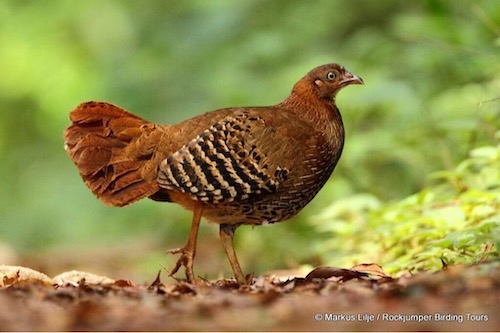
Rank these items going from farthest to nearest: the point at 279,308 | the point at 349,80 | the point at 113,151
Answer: the point at 349,80, the point at 113,151, the point at 279,308

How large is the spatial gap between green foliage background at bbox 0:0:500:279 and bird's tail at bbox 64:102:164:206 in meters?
1.72

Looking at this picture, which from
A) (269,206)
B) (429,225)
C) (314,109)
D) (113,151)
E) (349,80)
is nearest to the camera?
(269,206)

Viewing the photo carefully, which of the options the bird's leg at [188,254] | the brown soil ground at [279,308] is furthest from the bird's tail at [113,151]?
the brown soil ground at [279,308]

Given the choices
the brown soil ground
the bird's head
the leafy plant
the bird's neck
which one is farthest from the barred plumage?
the brown soil ground

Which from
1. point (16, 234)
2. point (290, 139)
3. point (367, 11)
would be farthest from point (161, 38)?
point (290, 139)

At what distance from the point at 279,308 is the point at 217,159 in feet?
6.88

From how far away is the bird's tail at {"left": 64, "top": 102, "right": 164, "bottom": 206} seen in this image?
5730mm

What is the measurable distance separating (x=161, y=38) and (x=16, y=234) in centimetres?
399

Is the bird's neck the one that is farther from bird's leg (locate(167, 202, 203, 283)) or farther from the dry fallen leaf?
the dry fallen leaf

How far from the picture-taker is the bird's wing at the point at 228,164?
18.1 ft

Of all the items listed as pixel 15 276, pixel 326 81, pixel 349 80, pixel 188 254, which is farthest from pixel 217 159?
pixel 15 276

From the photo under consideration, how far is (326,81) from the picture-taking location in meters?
6.20

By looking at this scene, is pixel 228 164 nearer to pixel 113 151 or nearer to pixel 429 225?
pixel 113 151

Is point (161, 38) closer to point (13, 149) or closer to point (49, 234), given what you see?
point (49, 234)
